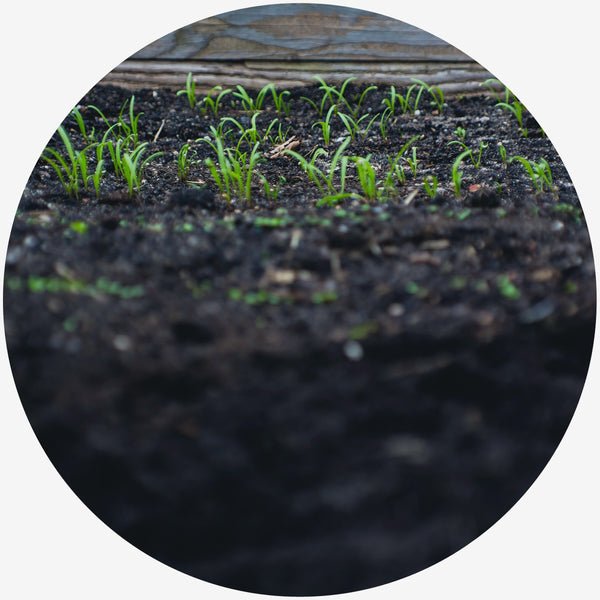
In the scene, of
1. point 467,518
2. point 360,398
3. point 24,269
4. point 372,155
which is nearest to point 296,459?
point 360,398

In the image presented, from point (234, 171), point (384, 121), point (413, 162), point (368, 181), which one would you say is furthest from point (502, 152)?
point (234, 171)

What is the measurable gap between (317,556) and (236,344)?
1.92 ft

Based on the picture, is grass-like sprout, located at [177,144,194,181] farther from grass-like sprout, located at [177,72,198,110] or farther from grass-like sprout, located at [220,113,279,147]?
grass-like sprout, located at [177,72,198,110]

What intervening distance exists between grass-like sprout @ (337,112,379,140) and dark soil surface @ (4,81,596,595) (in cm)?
67

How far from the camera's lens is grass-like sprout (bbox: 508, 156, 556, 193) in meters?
1.89

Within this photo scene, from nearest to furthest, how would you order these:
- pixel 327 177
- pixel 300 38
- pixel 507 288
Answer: pixel 507 288 < pixel 327 177 < pixel 300 38

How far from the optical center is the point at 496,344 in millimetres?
1420

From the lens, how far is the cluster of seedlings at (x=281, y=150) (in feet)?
6.11

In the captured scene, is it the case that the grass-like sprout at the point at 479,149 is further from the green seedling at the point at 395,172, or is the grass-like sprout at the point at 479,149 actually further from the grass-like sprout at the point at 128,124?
the grass-like sprout at the point at 128,124

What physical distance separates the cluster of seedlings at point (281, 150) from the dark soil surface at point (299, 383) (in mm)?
330

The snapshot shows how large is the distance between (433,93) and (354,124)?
41cm

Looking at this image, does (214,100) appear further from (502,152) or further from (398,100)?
(502,152)

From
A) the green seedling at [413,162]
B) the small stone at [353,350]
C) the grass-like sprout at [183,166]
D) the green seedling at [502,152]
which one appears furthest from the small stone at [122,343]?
the green seedling at [502,152]

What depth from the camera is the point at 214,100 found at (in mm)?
2252
